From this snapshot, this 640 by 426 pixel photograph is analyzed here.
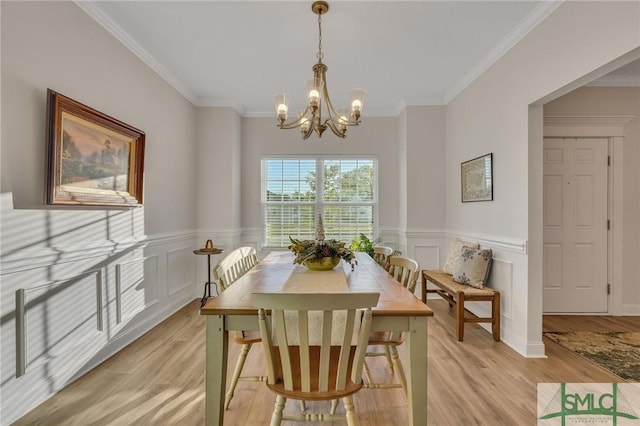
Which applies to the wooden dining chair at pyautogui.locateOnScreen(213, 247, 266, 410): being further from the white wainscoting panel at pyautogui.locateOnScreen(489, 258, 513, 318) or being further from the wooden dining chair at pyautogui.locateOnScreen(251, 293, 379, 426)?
the white wainscoting panel at pyautogui.locateOnScreen(489, 258, 513, 318)

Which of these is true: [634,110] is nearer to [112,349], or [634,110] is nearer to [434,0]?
[434,0]

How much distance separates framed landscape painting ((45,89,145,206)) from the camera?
2.10 meters

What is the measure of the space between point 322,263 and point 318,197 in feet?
9.23

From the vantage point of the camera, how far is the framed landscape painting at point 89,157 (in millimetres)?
2104

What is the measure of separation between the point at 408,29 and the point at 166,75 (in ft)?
8.67

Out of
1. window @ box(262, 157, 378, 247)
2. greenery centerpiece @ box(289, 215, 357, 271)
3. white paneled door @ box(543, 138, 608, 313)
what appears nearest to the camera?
greenery centerpiece @ box(289, 215, 357, 271)

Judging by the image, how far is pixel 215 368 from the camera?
1.60 meters

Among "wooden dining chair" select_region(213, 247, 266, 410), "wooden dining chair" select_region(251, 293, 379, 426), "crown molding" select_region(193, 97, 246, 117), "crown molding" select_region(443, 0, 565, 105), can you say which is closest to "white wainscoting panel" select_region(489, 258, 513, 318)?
"crown molding" select_region(443, 0, 565, 105)

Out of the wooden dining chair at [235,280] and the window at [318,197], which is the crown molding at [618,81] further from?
the wooden dining chair at [235,280]

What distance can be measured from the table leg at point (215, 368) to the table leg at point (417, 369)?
93 centimetres

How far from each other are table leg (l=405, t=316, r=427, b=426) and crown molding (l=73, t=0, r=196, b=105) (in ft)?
10.3

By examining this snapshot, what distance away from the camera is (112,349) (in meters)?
2.78

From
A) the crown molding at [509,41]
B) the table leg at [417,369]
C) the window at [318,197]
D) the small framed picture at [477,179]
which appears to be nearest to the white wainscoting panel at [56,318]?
the table leg at [417,369]

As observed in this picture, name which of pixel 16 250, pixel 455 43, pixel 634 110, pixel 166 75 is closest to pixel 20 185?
pixel 16 250
